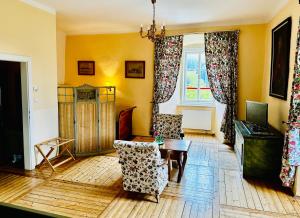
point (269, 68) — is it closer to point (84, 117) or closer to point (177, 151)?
point (177, 151)

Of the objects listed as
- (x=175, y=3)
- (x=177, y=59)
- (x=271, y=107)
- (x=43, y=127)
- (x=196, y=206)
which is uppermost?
(x=175, y=3)

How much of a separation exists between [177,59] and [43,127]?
3430mm

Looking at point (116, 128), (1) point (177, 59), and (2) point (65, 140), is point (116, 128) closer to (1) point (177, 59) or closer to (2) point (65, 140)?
(2) point (65, 140)

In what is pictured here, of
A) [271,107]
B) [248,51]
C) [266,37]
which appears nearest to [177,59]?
[248,51]

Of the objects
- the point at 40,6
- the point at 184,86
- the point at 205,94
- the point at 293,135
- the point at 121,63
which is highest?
the point at 40,6

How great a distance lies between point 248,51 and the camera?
5484 mm

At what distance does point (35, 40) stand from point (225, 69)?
405 centimetres

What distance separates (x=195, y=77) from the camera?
7.18m

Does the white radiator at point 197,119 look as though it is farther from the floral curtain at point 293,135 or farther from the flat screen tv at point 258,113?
the floral curtain at point 293,135

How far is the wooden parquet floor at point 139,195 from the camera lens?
2.97m

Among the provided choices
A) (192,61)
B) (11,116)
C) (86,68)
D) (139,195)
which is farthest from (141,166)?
(192,61)

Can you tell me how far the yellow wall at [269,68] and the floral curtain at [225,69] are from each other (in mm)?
641

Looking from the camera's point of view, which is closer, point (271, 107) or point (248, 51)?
point (271, 107)

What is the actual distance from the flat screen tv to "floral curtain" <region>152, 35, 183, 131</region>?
204cm
